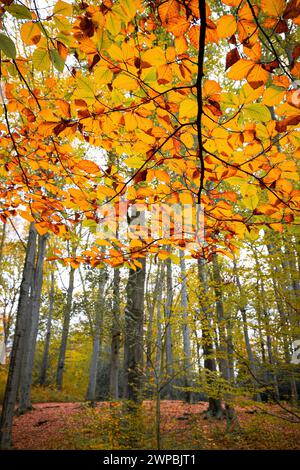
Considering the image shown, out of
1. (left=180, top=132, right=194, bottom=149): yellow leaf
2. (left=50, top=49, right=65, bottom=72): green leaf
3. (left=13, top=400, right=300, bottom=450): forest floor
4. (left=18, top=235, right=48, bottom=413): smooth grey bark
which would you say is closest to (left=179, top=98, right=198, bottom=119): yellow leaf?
(left=180, top=132, right=194, bottom=149): yellow leaf

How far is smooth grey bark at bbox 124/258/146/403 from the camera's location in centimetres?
421

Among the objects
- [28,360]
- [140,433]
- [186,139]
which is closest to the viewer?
[186,139]

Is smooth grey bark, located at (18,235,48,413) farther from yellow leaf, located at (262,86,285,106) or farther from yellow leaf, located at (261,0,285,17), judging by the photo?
yellow leaf, located at (261,0,285,17)

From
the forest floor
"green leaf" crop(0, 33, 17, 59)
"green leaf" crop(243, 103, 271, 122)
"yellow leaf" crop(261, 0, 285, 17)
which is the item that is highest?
"yellow leaf" crop(261, 0, 285, 17)

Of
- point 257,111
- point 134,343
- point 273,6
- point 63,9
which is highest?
point 63,9

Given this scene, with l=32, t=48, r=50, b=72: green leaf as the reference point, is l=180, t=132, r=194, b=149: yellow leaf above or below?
below

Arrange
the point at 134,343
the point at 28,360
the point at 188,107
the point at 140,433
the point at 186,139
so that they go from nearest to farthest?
the point at 188,107, the point at 186,139, the point at 140,433, the point at 134,343, the point at 28,360

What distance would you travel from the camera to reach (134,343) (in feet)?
14.7

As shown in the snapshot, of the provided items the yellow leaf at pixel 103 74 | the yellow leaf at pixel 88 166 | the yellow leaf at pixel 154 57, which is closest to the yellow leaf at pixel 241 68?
the yellow leaf at pixel 154 57

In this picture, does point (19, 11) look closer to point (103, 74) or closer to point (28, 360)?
point (103, 74)

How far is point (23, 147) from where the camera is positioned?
1740mm

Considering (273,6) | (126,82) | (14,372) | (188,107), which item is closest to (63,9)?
(126,82)

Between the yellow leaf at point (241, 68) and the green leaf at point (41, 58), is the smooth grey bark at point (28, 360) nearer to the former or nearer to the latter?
the green leaf at point (41, 58)
